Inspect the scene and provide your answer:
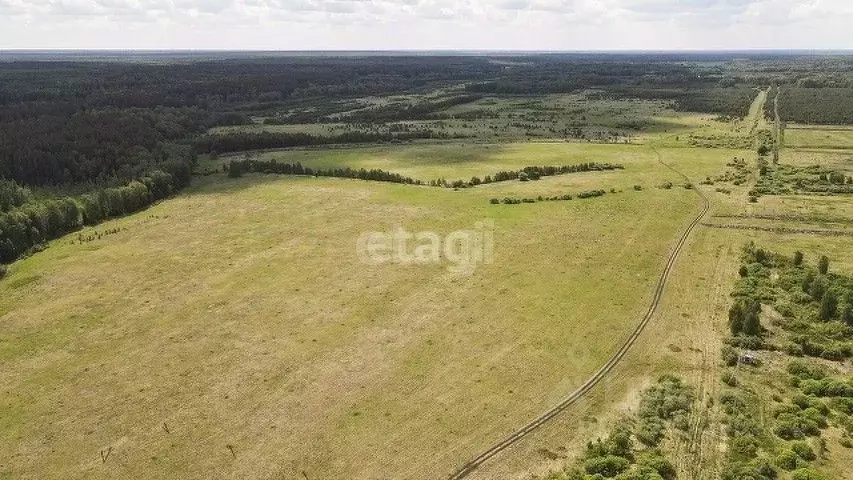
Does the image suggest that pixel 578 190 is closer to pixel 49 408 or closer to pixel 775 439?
pixel 775 439

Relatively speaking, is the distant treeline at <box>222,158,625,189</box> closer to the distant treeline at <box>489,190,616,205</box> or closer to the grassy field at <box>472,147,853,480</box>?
the distant treeline at <box>489,190,616,205</box>

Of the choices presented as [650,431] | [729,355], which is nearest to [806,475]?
[650,431]

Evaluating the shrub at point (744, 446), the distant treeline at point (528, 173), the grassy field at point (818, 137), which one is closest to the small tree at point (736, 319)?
the shrub at point (744, 446)

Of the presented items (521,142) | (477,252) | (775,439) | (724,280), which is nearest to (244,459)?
(775,439)

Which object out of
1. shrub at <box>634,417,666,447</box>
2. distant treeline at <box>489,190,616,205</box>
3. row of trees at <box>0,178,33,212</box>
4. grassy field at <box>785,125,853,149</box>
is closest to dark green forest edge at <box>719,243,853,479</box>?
shrub at <box>634,417,666,447</box>

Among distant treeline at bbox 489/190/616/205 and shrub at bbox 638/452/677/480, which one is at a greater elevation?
distant treeline at bbox 489/190/616/205

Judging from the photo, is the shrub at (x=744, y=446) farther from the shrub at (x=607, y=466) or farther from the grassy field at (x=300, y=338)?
the grassy field at (x=300, y=338)
